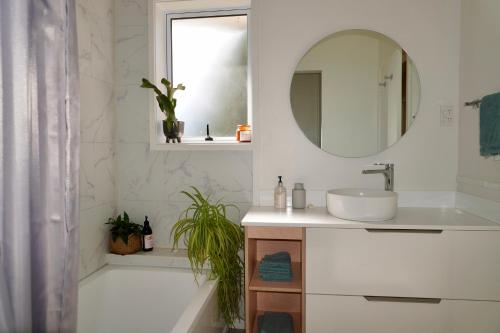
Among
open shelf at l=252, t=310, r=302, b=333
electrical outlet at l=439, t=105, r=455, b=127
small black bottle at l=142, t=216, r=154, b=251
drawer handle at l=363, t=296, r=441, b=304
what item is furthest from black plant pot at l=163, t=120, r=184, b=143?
electrical outlet at l=439, t=105, r=455, b=127

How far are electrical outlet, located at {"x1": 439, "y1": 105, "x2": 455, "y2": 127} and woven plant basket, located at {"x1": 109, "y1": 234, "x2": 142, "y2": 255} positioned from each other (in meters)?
1.96

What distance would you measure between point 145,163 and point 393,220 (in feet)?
4.97

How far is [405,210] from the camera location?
185cm

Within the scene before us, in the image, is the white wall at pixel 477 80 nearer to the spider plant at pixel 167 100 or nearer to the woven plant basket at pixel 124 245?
the spider plant at pixel 167 100

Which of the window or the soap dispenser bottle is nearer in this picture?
the soap dispenser bottle

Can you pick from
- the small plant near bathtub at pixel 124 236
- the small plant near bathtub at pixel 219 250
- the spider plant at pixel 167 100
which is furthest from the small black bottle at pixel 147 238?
the spider plant at pixel 167 100

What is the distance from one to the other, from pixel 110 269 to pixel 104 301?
180 millimetres

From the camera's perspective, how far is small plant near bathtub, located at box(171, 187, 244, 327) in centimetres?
172

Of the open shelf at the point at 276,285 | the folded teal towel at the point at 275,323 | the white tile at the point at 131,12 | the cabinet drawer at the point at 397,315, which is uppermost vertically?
the white tile at the point at 131,12

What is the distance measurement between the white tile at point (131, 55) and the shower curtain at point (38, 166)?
0.96m

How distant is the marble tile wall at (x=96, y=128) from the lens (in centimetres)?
186

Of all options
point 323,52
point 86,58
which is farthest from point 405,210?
point 86,58

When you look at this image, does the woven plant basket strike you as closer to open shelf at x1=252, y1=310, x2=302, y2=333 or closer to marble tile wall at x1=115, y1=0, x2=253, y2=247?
marble tile wall at x1=115, y1=0, x2=253, y2=247

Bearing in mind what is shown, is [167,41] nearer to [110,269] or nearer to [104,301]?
[110,269]
